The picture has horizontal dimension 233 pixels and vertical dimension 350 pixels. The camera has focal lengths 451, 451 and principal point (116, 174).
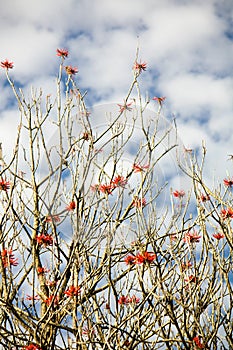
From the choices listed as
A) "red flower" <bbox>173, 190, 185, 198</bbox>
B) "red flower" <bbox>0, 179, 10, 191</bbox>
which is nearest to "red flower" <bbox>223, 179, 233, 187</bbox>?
"red flower" <bbox>173, 190, 185, 198</bbox>

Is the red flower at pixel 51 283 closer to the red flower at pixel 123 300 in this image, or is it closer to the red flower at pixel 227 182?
the red flower at pixel 123 300

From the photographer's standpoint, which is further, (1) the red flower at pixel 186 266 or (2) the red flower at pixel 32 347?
(1) the red flower at pixel 186 266

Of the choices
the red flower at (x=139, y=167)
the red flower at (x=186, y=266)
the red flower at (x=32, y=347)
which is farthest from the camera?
the red flower at (x=139, y=167)

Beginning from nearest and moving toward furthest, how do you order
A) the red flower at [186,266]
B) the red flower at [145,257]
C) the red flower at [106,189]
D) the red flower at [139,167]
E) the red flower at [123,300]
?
the red flower at [145,257] → the red flower at [186,266] → the red flower at [106,189] → the red flower at [123,300] → the red flower at [139,167]

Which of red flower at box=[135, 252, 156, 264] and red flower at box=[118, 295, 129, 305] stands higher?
red flower at box=[118, 295, 129, 305]

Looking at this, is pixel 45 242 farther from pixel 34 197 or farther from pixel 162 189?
pixel 162 189

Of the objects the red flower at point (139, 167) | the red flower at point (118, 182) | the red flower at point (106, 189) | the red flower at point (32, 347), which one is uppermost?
the red flower at point (139, 167)

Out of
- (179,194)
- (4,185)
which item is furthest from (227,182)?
(4,185)

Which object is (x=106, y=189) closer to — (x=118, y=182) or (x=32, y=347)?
(x=118, y=182)

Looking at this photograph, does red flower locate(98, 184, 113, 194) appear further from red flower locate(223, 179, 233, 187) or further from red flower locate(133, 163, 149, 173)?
red flower locate(223, 179, 233, 187)

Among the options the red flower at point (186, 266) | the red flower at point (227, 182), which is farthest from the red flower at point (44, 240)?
the red flower at point (227, 182)

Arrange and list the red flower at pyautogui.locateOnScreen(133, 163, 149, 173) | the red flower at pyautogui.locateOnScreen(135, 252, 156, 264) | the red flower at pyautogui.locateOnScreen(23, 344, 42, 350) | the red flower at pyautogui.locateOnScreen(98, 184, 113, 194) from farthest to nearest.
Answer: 1. the red flower at pyautogui.locateOnScreen(133, 163, 149, 173)
2. the red flower at pyautogui.locateOnScreen(98, 184, 113, 194)
3. the red flower at pyautogui.locateOnScreen(23, 344, 42, 350)
4. the red flower at pyautogui.locateOnScreen(135, 252, 156, 264)

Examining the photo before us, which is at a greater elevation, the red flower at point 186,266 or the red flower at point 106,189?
the red flower at point 106,189

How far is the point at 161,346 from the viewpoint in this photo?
330 cm
